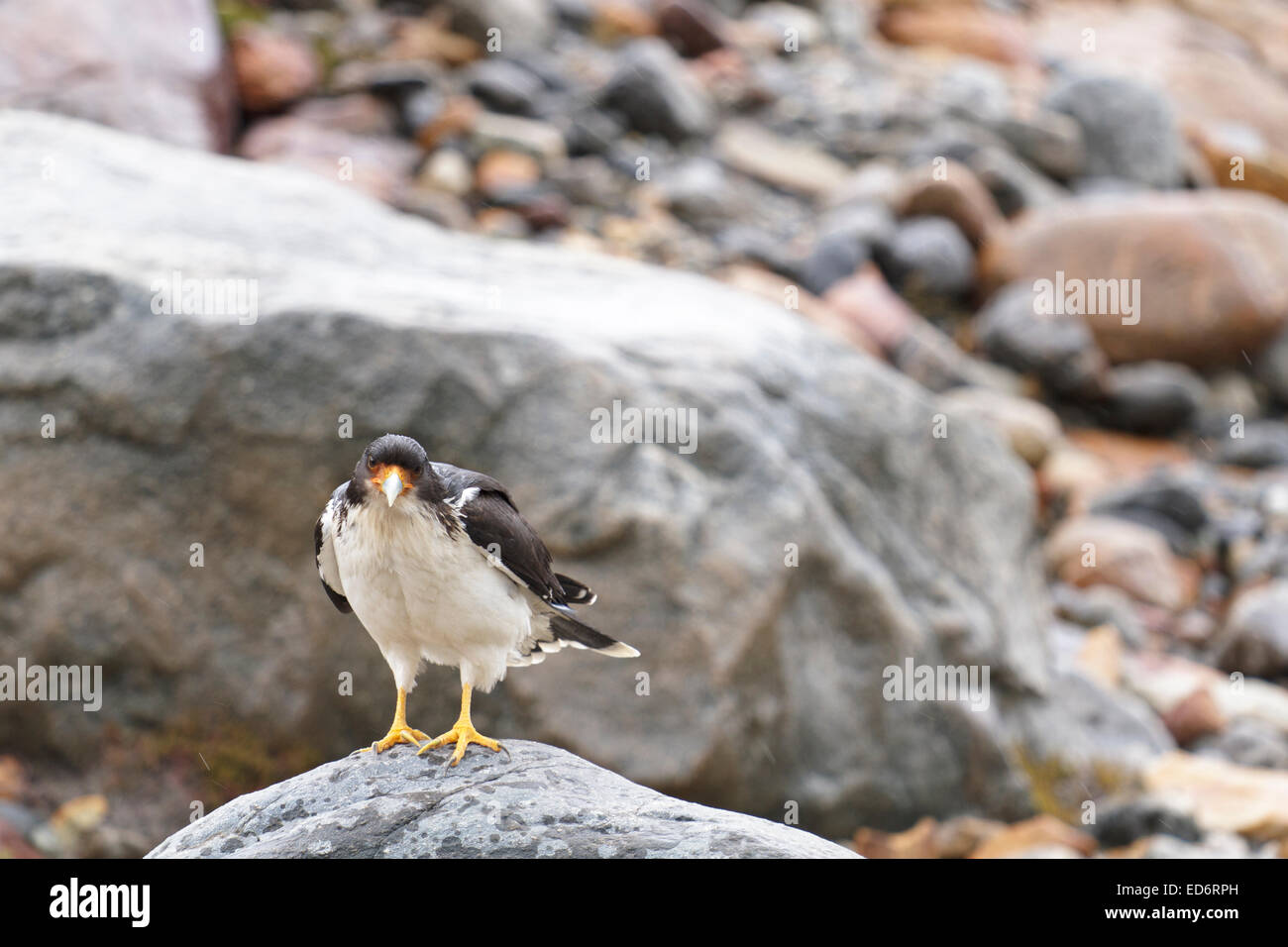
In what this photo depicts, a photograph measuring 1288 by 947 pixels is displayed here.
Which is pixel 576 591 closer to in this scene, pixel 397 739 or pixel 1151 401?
pixel 397 739

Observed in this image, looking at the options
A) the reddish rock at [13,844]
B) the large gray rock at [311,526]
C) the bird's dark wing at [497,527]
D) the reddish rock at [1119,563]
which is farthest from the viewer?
the reddish rock at [1119,563]

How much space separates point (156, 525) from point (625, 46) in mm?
16181

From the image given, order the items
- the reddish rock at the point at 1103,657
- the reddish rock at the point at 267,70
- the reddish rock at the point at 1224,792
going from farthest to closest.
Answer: the reddish rock at the point at 267,70 < the reddish rock at the point at 1103,657 < the reddish rock at the point at 1224,792

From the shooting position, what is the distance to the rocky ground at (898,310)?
26.5ft

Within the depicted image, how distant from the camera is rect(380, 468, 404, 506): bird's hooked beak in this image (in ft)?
12.4

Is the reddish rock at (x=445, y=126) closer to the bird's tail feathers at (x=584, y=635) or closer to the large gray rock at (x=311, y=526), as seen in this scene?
the large gray rock at (x=311, y=526)

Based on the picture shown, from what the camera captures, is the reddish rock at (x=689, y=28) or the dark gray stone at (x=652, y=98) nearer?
the dark gray stone at (x=652, y=98)

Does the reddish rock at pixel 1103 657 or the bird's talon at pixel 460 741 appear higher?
the bird's talon at pixel 460 741

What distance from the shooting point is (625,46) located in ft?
70.5

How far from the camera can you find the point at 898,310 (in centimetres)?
1709

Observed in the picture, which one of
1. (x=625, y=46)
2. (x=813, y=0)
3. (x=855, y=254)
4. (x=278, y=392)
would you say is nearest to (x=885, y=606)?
(x=278, y=392)

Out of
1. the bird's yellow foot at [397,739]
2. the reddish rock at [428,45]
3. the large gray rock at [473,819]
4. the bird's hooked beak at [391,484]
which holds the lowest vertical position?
the large gray rock at [473,819]

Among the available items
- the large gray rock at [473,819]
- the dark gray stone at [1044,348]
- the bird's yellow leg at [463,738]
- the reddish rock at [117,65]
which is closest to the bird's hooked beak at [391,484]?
the bird's yellow leg at [463,738]

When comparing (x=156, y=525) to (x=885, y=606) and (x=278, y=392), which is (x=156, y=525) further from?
(x=885, y=606)
